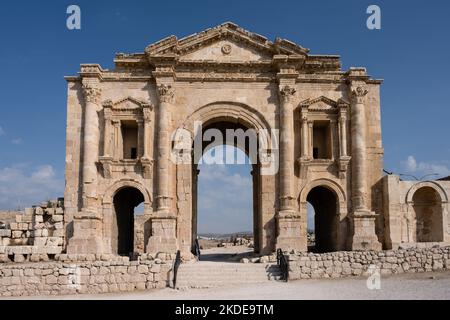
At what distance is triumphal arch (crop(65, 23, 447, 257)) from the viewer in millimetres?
19969

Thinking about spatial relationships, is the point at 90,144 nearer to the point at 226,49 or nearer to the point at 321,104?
→ the point at 226,49

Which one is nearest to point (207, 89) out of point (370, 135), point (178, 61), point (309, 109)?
point (178, 61)

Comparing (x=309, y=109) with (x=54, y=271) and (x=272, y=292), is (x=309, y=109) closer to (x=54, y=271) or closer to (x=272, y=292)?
(x=272, y=292)

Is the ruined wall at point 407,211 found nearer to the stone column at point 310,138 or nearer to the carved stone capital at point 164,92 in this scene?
the stone column at point 310,138

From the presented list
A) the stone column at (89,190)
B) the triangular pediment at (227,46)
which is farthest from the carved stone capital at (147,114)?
the triangular pediment at (227,46)

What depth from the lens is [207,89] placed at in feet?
68.4

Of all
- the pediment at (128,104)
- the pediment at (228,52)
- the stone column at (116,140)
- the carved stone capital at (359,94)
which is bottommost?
the stone column at (116,140)

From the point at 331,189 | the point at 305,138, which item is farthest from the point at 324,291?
the point at 305,138

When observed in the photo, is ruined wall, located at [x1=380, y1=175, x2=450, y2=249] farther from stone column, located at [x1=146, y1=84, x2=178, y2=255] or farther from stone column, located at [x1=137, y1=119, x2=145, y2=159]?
stone column, located at [x1=137, y1=119, x2=145, y2=159]

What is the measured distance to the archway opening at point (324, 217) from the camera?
2120 cm

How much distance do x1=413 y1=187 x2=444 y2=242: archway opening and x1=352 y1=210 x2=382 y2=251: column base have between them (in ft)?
7.36

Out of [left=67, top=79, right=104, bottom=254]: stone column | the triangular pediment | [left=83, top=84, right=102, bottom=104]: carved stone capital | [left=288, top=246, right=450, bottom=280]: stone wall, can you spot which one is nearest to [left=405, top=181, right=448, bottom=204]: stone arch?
[left=288, top=246, right=450, bottom=280]: stone wall

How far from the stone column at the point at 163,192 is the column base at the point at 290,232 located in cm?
406
